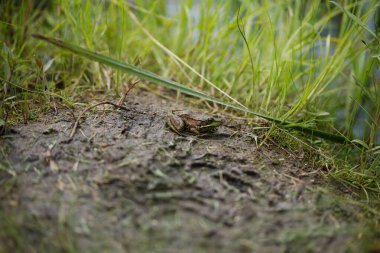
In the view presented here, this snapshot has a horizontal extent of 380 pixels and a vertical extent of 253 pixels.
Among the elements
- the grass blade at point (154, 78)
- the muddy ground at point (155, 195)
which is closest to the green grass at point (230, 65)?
the grass blade at point (154, 78)

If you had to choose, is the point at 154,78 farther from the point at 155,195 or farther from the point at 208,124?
the point at 155,195

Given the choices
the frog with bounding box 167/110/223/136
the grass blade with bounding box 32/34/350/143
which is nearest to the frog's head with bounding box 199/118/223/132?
the frog with bounding box 167/110/223/136

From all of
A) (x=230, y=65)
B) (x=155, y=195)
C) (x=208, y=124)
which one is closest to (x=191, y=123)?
(x=208, y=124)

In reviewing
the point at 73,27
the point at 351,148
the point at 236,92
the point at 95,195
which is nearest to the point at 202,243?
the point at 95,195

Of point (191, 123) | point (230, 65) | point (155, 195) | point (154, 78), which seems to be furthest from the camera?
point (230, 65)

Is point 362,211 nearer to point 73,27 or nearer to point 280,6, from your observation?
point 280,6

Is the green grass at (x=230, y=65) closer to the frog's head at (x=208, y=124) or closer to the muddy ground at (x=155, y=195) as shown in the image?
the frog's head at (x=208, y=124)

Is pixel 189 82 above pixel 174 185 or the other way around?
above
